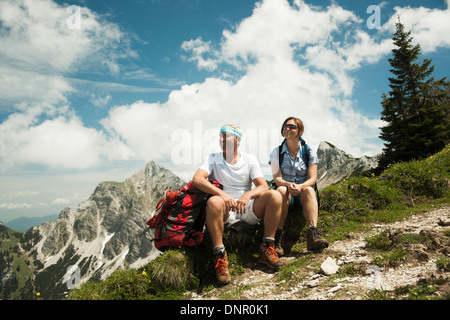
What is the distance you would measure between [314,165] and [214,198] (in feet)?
9.01

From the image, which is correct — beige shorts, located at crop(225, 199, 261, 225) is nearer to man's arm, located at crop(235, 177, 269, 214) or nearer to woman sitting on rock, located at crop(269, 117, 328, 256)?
man's arm, located at crop(235, 177, 269, 214)

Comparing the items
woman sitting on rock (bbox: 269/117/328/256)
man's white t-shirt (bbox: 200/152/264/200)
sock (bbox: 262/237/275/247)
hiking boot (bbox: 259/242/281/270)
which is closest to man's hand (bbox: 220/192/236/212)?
man's white t-shirt (bbox: 200/152/264/200)

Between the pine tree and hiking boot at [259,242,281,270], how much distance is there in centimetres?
2300

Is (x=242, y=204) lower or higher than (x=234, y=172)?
lower

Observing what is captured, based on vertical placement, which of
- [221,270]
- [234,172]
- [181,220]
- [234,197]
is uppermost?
[234,172]

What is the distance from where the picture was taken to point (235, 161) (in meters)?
5.62

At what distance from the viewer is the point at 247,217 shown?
215 inches

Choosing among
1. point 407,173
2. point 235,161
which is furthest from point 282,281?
point 407,173

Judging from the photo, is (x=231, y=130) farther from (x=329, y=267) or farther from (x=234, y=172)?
(x=329, y=267)

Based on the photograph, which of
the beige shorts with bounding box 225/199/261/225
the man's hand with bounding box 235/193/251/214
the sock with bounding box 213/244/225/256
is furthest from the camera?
the beige shorts with bounding box 225/199/261/225

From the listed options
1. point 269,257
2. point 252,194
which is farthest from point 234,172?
point 269,257

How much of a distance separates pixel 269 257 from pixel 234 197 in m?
1.40

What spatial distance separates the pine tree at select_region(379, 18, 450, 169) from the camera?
22.4 meters
